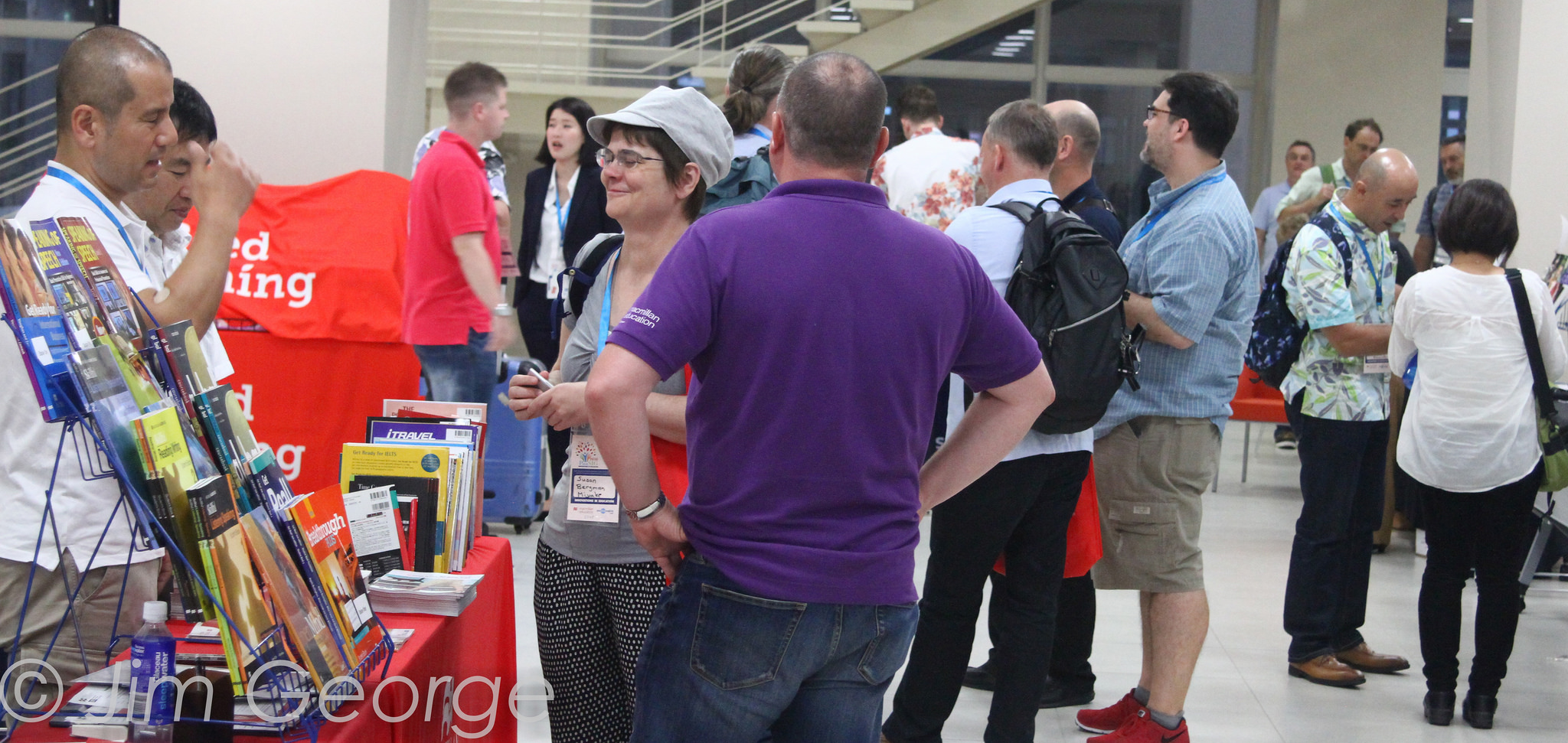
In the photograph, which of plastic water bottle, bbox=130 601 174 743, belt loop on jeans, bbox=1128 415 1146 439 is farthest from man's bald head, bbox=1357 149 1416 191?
plastic water bottle, bbox=130 601 174 743

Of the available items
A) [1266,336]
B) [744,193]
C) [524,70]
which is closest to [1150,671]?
[1266,336]

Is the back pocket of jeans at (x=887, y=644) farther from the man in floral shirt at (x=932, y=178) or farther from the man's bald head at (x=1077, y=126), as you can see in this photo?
the man in floral shirt at (x=932, y=178)

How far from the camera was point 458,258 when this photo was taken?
441 cm

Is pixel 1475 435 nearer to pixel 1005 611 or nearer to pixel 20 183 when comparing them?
pixel 1005 611

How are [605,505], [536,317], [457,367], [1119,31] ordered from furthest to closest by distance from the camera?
[1119,31] → [536,317] → [457,367] → [605,505]

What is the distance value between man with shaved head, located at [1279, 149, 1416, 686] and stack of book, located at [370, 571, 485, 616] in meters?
2.67

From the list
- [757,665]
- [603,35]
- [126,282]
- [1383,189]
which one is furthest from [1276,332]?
[603,35]

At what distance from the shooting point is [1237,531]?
6090mm

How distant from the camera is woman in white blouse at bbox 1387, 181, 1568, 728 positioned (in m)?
3.43

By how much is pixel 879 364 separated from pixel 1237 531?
199 inches

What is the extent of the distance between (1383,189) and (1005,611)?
1.81m

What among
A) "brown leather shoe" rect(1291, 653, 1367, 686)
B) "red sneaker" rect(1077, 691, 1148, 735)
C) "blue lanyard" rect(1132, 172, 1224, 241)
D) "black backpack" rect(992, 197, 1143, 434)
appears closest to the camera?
"black backpack" rect(992, 197, 1143, 434)

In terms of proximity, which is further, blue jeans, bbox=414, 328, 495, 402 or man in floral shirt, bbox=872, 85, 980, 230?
man in floral shirt, bbox=872, 85, 980, 230

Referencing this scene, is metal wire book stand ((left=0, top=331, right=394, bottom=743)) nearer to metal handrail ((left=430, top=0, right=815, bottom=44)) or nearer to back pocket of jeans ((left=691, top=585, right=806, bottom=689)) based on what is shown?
back pocket of jeans ((left=691, top=585, right=806, bottom=689))
